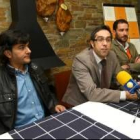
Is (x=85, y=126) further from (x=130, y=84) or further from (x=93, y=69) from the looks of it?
(x=93, y=69)

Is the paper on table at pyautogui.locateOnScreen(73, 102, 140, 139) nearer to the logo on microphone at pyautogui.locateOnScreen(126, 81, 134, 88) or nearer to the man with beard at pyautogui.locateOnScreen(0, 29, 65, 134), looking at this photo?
the logo on microphone at pyautogui.locateOnScreen(126, 81, 134, 88)

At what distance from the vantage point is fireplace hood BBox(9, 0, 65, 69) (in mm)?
2520

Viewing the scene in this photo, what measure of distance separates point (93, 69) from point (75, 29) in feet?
5.69

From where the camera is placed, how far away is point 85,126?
113 centimetres

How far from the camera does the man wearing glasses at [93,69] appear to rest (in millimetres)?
1729

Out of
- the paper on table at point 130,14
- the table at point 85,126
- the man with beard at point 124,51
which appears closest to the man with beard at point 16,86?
the table at point 85,126

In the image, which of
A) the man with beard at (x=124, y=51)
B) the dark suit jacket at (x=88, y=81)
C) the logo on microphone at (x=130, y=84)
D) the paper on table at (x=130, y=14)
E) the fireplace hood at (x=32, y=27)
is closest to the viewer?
the logo on microphone at (x=130, y=84)

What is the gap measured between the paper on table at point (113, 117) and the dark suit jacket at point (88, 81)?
10 cm

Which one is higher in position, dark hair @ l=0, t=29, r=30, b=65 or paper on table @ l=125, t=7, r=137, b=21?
paper on table @ l=125, t=7, r=137, b=21

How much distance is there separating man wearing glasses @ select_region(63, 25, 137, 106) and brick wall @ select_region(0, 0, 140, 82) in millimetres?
1315

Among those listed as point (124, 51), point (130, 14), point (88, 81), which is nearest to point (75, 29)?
point (124, 51)

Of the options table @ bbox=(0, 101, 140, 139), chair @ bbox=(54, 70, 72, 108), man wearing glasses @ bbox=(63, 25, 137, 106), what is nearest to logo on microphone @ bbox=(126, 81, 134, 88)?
table @ bbox=(0, 101, 140, 139)

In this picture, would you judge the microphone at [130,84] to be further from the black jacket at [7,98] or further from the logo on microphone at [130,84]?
the black jacket at [7,98]

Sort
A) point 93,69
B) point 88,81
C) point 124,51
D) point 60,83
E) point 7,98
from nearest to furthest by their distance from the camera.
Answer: point 7,98 < point 88,81 < point 93,69 < point 60,83 < point 124,51
